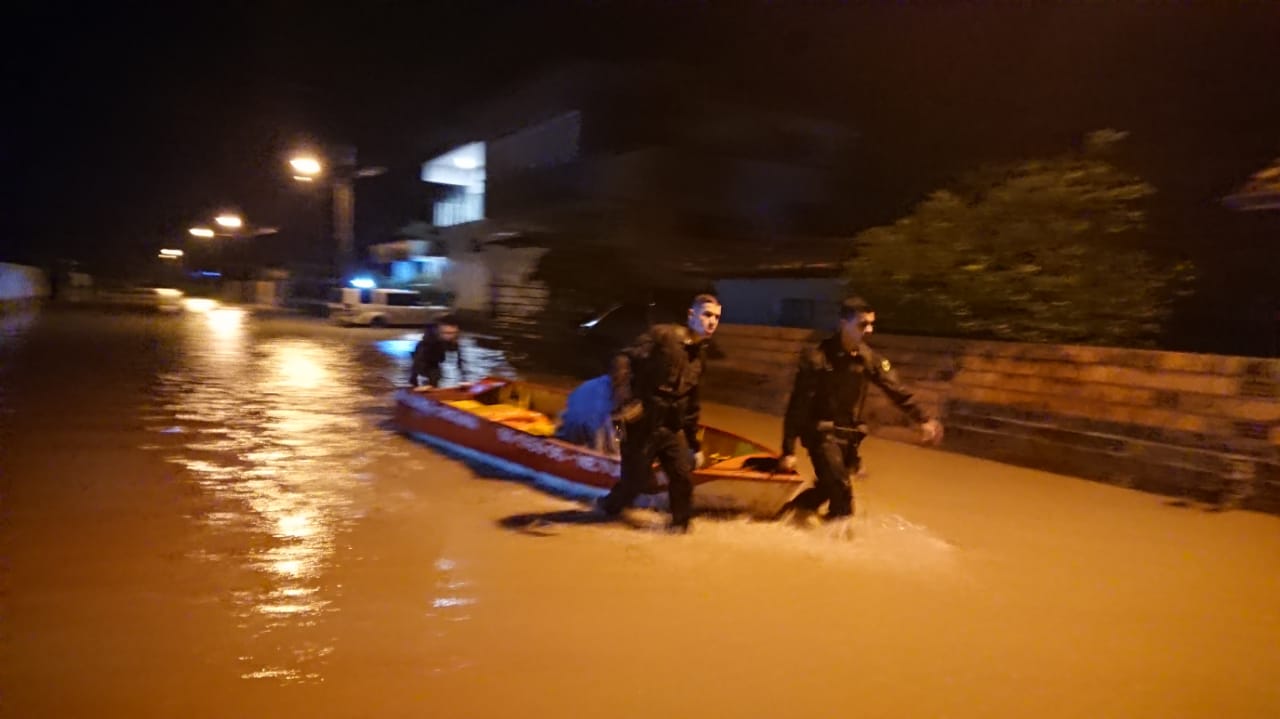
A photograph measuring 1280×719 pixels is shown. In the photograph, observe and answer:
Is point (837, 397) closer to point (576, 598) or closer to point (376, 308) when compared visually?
point (576, 598)

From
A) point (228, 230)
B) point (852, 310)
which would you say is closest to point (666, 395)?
point (852, 310)

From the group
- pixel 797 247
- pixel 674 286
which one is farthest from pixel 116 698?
pixel 797 247

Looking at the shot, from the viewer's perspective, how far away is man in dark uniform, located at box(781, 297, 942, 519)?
7.01 meters

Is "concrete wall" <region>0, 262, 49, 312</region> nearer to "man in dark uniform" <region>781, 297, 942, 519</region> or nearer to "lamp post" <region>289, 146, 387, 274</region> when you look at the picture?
"lamp post" <region>289, 146, 387, 274</region>

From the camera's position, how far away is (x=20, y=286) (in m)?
44.8

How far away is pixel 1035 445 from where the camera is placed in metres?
10.1

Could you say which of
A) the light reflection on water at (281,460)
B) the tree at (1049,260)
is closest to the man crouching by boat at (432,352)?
the light reflection on water at (281,460)

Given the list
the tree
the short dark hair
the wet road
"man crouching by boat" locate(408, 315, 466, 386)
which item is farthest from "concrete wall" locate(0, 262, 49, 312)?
the short dark hair

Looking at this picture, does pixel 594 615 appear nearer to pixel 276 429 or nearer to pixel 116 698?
pixel 116 698

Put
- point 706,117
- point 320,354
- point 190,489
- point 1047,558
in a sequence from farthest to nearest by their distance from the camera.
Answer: point 706,117 → point 320,354 → point 190,489 → point 1047,558

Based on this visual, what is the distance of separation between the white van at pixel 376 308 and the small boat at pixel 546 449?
21909 millimetres

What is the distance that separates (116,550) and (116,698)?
249cm

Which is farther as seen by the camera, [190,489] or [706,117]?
[706,117]

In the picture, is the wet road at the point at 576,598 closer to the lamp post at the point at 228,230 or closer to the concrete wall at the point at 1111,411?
the concrete wall at the point at 1111,411
